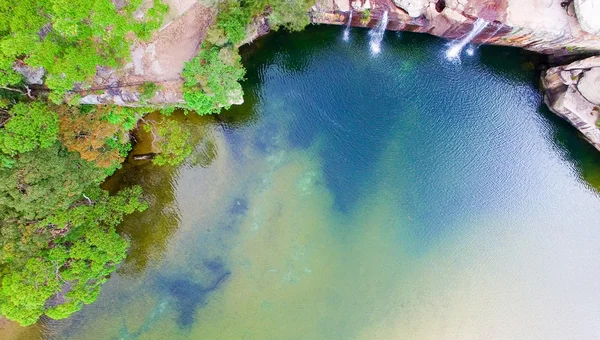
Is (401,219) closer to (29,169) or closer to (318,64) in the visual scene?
(318,64)

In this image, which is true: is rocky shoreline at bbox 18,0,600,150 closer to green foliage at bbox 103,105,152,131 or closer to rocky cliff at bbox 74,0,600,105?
rocky cliff at bbox 74,0,600,105

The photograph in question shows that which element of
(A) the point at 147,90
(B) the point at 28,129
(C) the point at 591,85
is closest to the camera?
(B) the point at 28,129

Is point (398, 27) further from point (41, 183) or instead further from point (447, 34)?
point (41, 183)

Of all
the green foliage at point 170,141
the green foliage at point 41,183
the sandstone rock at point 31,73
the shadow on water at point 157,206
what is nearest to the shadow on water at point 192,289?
the shadow on water at point 157,206

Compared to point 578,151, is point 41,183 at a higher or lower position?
higher

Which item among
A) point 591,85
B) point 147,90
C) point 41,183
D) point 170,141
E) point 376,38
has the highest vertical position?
point 376,38

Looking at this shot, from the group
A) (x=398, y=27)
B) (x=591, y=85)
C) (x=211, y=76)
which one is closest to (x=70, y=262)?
(x=211, y=76)

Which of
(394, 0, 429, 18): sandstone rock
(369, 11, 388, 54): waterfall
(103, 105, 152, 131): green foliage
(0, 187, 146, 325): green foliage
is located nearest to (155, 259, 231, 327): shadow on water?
(0, 187, 146, 325): green foliage
